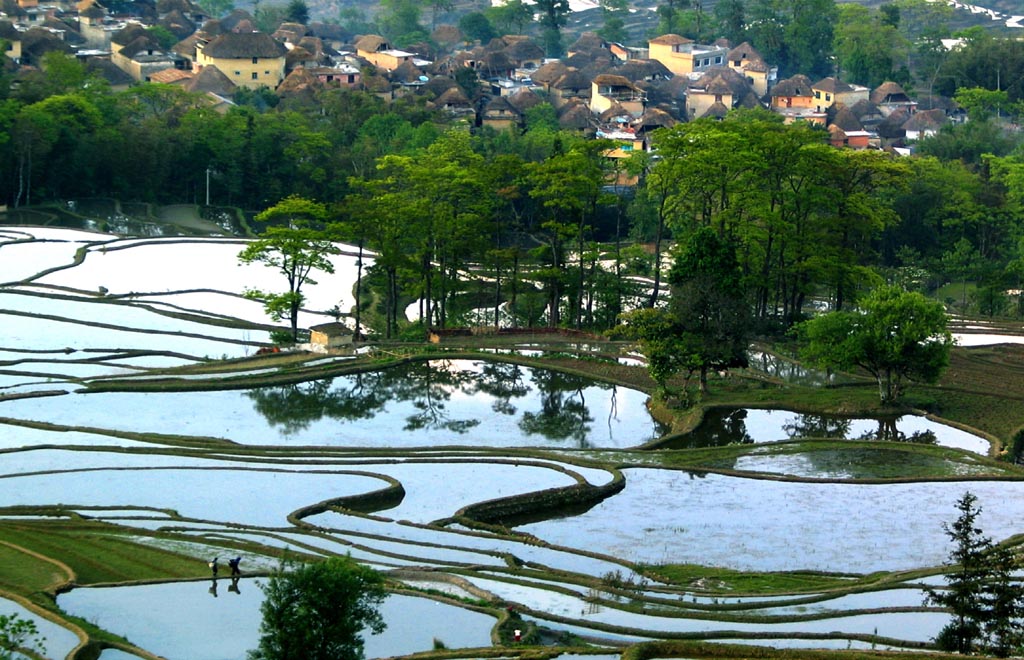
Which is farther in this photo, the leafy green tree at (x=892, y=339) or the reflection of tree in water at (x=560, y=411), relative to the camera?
the leafy green tree at (x=892, y=339)

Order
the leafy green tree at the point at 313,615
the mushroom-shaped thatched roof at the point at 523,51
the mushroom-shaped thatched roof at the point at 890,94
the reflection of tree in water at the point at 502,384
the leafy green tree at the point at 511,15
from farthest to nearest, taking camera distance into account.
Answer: the leafy green tree at the point at 511,15, the mushroom-shaped thatched roof at the point at 523,51, the mushroom-shaped thatched roof at the point at 890,94, the reflection of tree in water at the point at 502,384, the leafy green tree at the point at 313,615

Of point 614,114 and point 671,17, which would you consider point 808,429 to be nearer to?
point 614,114

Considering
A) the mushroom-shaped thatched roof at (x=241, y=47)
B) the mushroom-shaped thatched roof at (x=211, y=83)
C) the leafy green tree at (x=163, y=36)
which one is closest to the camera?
the mushroom-shaped thatched roof at (x=211, y=83)

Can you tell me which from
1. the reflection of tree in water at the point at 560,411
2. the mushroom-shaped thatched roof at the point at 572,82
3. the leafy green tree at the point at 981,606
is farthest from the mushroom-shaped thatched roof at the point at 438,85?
the leafy green tree at the point at 981,606

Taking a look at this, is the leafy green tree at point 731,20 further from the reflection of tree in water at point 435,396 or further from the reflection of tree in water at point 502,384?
the reflection of tree in water at point 435,396

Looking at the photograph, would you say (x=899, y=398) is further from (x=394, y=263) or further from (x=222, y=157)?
(x=222, y=157)

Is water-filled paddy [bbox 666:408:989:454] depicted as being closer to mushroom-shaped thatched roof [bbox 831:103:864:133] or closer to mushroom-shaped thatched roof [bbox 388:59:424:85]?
mushroom-shaped thatched roof [bbox 831:103:864:133]

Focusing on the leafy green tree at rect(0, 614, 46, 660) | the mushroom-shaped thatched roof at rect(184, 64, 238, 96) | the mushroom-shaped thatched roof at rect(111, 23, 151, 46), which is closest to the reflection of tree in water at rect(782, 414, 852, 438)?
the leafy green tree at rect(0, 614, 46, 660)
